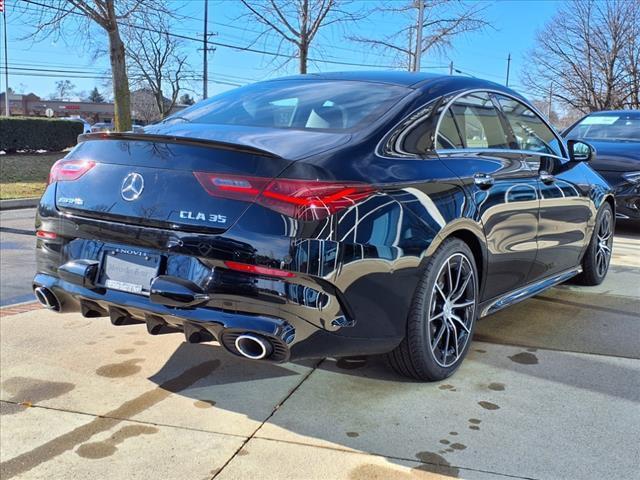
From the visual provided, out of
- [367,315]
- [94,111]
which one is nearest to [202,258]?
[367,315]

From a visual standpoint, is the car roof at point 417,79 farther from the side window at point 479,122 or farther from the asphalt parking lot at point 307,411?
the asphalt parking lot at point 307,411

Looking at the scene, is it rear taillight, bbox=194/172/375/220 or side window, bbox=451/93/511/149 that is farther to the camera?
side window, bbox=451/93/511/149

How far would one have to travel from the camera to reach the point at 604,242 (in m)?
5.47

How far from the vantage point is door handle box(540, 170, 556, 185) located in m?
4.02

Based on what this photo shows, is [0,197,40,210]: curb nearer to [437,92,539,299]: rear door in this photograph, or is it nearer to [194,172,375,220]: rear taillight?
[437,92,539,299]: rear door

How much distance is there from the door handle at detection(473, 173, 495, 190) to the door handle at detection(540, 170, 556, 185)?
2.42 feet

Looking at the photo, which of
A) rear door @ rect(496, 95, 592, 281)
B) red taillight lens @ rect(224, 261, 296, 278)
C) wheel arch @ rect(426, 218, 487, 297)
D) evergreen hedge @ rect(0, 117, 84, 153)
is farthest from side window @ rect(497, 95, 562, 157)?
evergreen hedge @ rect(0, 117, 84, 153)

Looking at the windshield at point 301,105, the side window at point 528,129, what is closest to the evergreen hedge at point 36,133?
the windshield at point 301,105

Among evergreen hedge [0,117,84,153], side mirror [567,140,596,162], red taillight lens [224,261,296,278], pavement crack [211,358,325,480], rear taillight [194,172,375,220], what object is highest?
evergreen hedge [0,117,84,153]

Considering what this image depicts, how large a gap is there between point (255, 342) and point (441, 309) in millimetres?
1066

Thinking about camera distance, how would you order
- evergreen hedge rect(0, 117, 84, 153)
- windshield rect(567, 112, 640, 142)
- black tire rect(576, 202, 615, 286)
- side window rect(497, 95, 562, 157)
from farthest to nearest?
evergreen hedge rect(0, 117, 84, 153)
windshield rect(567, 112, 640, 142)
black tire rect(576, 202, 615, 286)
side window rect(497, 95, 562, 157)

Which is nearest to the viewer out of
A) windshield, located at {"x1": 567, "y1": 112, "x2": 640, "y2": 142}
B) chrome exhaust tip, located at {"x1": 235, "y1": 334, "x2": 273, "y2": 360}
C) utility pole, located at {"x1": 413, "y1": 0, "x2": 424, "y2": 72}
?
chrome exhaust tip, located at {"x1": 235, "y1": 334, "x2": 273, "y2": 360}

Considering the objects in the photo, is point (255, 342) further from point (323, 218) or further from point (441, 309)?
point (441, 309)

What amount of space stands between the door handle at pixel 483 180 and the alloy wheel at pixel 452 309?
15.6 inches
